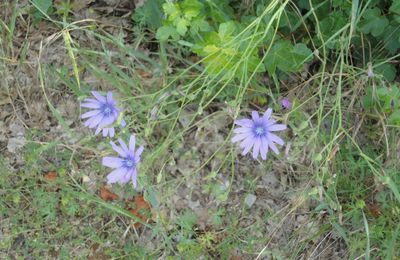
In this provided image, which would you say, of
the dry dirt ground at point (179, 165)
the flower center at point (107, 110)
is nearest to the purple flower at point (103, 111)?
the flower center at point (107, 110)

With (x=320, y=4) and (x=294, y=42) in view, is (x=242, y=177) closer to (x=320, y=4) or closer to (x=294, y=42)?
(x=294, y=42)

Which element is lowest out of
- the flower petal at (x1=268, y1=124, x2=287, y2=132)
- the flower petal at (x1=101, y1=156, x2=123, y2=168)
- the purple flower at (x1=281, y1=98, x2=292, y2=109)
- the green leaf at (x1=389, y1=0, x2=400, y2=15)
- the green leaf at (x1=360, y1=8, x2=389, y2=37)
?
the flower petal at (x1=101, y1=156, x2=123, y2=168)

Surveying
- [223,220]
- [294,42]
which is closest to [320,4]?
[294,42]

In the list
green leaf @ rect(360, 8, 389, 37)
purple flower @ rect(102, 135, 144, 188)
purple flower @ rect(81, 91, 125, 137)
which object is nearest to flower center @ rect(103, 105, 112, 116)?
purple flower @ rect(81, 91, 125, 137)

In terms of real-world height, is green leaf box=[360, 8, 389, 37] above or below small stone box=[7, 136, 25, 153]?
above

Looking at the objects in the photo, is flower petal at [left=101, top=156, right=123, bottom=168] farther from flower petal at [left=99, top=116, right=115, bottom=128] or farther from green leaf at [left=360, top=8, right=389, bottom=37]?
green leaf at [left=360, top=8, right=389, bottom=37]

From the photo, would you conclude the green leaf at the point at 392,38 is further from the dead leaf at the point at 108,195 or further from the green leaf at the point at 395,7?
the dead leaf at the point at 108,195

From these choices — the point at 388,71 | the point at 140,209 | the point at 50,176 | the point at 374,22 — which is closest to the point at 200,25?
the point at 374,22
